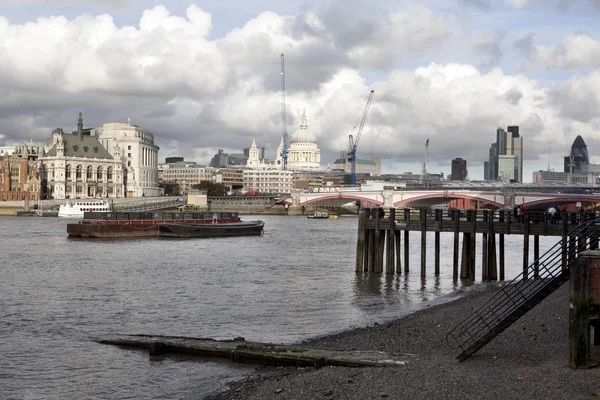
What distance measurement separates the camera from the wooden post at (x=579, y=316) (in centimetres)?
1543

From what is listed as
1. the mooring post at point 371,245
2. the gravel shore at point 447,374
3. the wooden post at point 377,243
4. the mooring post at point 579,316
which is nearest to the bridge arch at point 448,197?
the mooring post at point 371,245

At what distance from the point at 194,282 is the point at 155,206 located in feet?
368

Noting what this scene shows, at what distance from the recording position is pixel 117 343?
23094 mm

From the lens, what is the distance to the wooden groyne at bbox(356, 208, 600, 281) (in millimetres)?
34625

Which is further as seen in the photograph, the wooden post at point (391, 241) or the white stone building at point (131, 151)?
the white stone building at point (131, 151)

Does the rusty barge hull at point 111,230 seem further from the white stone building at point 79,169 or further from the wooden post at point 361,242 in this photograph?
the white stone building at point 79,169

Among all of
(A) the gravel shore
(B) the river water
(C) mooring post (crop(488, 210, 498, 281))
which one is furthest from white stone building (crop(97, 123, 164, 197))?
(A) the gravel shore

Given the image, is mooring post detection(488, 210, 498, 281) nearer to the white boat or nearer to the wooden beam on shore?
the wooden beam on shore

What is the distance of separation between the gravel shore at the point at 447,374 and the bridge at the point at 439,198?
99.3 m

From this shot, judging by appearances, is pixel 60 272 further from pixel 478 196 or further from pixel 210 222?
pixel 478 196

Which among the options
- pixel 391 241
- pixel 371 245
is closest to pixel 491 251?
pixel 391 241

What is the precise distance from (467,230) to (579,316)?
21.4 meters

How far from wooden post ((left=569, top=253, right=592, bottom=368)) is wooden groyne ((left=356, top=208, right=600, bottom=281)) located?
17.9 m

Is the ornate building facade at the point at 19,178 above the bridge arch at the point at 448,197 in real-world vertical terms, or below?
above
